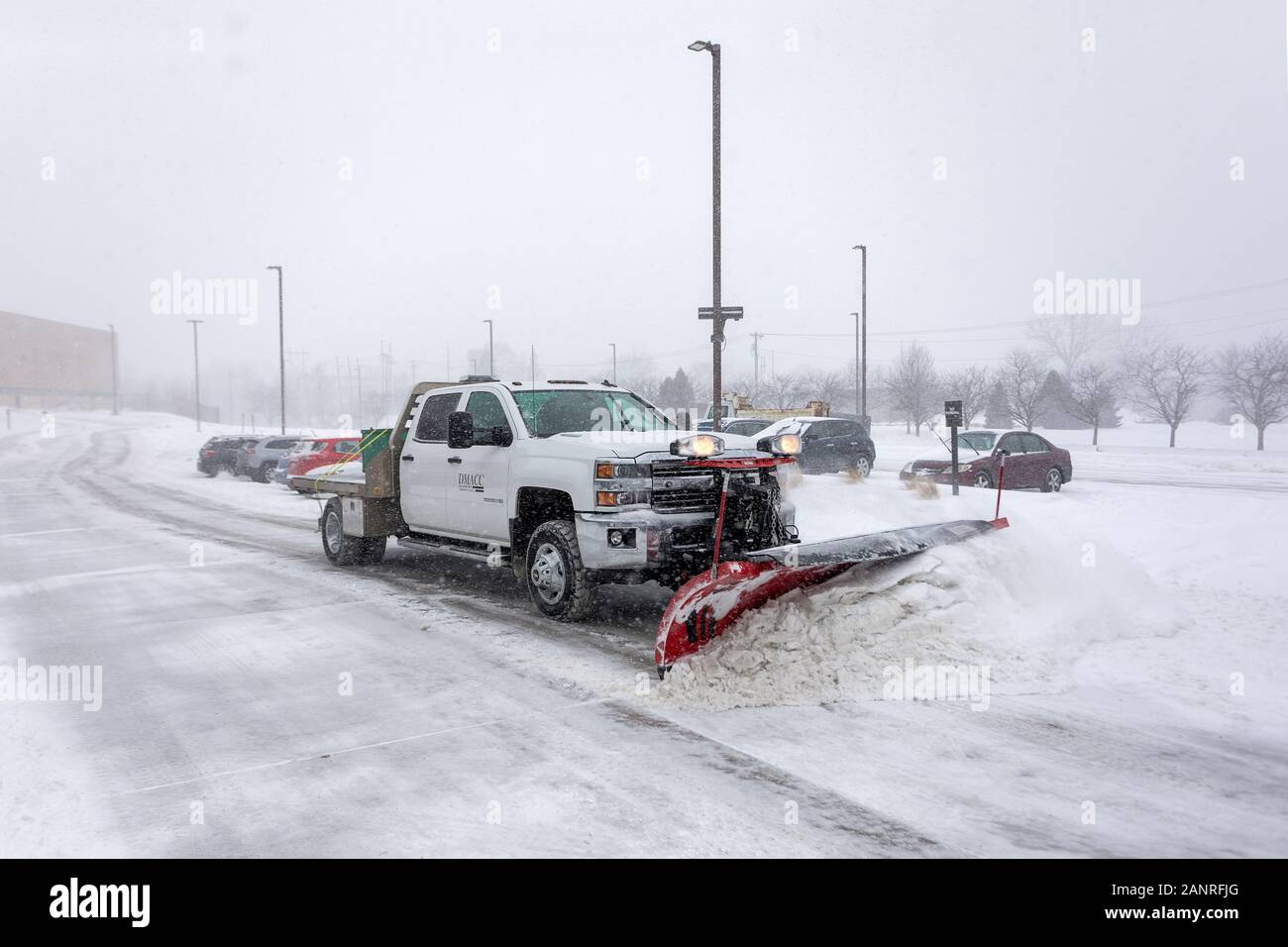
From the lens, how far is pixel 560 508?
294 inches

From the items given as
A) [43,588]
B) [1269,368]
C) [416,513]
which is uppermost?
[1269,368]

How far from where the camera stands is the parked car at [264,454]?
26.6 metres

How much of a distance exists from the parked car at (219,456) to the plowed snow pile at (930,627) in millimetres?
27408

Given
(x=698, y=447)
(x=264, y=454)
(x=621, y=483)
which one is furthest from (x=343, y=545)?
(x=264, y=454)

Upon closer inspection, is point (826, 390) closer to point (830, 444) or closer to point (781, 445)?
point (830, 444)

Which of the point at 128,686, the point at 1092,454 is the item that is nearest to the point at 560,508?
the point at 128,686

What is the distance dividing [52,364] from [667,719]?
118406mm

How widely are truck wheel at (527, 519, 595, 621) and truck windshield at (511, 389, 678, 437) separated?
3.43 feet

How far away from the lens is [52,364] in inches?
3984

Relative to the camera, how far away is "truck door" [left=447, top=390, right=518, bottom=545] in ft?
25.5

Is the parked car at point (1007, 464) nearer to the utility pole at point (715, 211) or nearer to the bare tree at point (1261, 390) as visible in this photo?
the utility pole at point (715, 211)

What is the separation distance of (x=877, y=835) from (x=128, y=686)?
4.76m
